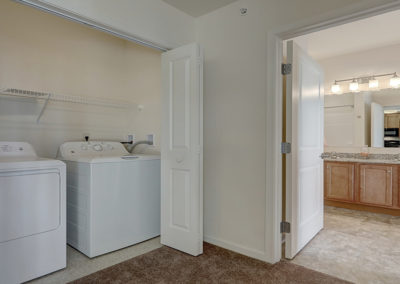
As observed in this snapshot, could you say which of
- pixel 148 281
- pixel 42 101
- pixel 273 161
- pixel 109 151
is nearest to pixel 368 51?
pixel 273 161

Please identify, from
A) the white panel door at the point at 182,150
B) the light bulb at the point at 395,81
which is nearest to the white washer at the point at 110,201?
the white panel door at the point at 182,150

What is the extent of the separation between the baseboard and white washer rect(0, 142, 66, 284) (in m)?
1.35

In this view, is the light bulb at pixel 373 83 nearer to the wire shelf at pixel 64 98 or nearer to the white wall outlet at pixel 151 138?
the white wall outlet at pixel 151 138

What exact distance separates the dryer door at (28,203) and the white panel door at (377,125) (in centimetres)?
441

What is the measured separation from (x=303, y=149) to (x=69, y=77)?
2911 mm

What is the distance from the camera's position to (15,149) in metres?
2.54

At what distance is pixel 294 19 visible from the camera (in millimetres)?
2051

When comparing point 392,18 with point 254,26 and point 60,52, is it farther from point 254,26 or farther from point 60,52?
point 60,52

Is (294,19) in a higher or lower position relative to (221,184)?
higher

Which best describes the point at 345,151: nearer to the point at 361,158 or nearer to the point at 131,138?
the point at 361,158

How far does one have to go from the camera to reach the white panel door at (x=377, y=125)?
3.99 metres

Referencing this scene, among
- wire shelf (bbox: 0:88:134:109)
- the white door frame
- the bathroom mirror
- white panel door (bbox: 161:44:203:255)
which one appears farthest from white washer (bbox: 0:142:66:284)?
the bathroom mirror

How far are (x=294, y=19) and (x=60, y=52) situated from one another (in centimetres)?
273

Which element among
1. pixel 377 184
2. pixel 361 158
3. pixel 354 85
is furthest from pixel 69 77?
pixel 377 184
